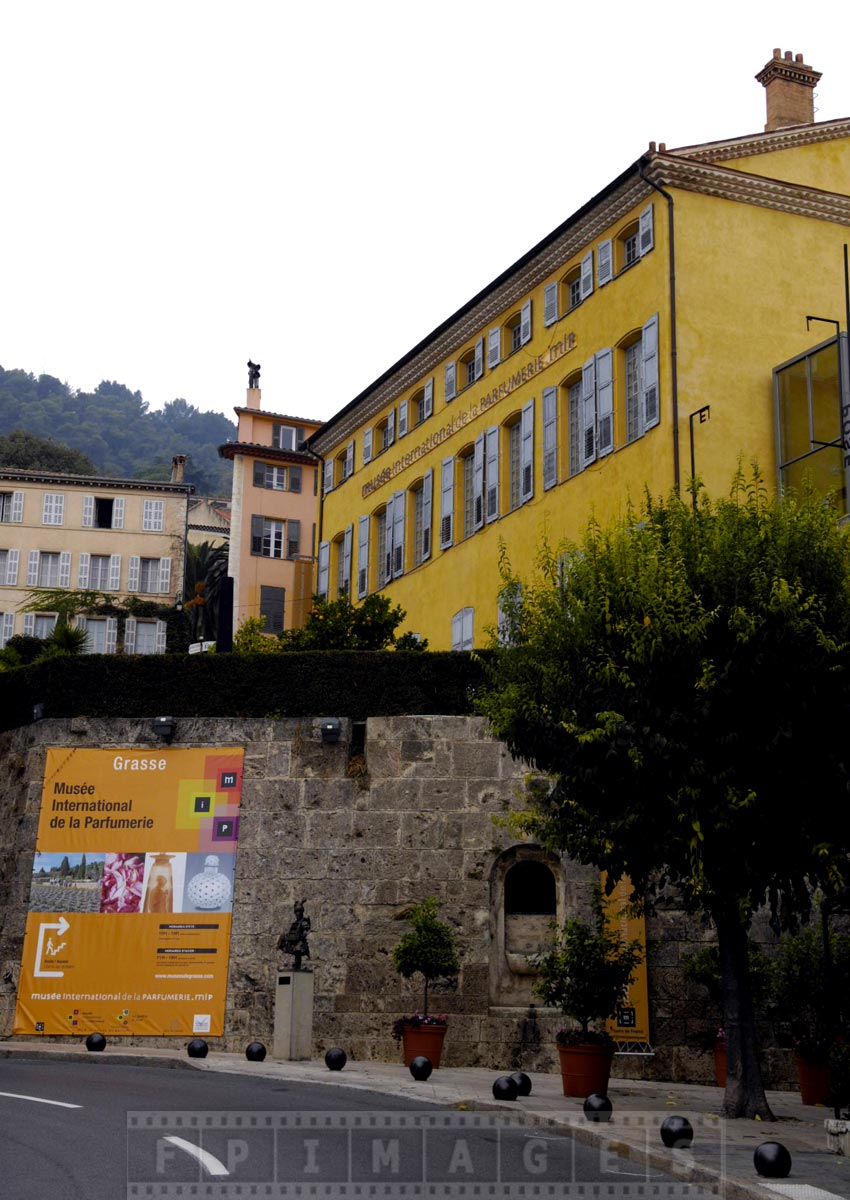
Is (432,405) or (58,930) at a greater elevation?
(432,405)

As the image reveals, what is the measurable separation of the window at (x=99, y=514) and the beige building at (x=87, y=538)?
4cm

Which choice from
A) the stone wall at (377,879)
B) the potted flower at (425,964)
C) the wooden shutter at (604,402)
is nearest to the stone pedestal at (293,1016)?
the potted flower at (425,964)

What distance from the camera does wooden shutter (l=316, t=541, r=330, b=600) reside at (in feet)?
132

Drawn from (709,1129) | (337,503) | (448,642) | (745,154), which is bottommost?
(709,1129)

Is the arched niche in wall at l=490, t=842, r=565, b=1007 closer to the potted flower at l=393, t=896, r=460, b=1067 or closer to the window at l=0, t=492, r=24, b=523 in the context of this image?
the potted flower at l=393, t=896, r=460, b=1067

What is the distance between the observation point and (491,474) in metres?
31.5

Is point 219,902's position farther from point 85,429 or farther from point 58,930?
point 85,429

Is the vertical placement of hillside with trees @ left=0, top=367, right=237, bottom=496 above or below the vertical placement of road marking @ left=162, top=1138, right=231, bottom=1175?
above

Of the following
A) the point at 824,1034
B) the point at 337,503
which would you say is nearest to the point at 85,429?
the point at 337,503

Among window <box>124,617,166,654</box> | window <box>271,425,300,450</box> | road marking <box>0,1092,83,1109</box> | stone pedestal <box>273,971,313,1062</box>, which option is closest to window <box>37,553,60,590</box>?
window <box>124,617,166,654</box>

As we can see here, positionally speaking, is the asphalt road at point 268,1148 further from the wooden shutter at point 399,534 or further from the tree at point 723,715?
the wooden shutter at point 399,534

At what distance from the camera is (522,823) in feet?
52.1

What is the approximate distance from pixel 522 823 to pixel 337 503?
25.4 metres

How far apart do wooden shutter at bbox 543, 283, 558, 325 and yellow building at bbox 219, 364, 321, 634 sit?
24.5 metres
